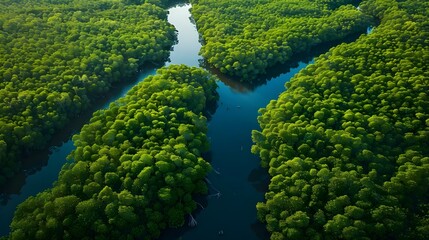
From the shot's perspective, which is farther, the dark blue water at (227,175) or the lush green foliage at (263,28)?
the lush green foliage at (263,28)

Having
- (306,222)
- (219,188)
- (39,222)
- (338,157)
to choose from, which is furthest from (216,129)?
(39,222)

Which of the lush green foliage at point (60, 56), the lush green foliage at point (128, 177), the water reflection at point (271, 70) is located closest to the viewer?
the lush green foliage at point (128, 177)

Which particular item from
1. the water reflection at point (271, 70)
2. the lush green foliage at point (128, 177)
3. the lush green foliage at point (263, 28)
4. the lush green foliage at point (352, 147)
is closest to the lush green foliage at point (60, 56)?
the lush green foliage at point (128, 177)

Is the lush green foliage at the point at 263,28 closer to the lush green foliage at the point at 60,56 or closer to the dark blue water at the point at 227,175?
the dark blue water at the point at 227,175

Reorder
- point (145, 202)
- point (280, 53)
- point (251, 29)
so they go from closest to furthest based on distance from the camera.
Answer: point (145, 202), point (280, 53), point (251, 29)

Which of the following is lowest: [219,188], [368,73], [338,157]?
[219,188]

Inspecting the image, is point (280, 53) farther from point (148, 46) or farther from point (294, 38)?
point (148, 46)

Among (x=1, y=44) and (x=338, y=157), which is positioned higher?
(x=1, y=44)
